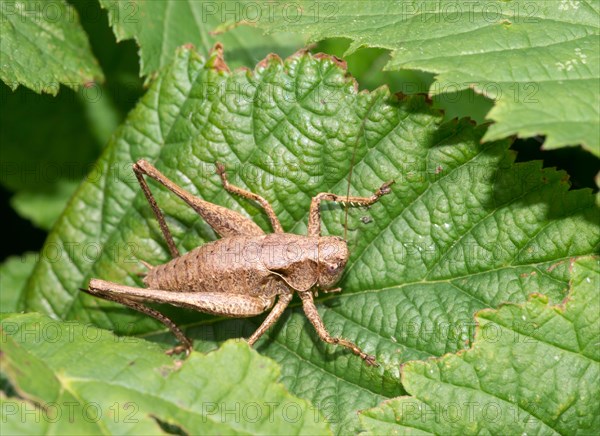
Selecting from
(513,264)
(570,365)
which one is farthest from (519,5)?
(570,365)

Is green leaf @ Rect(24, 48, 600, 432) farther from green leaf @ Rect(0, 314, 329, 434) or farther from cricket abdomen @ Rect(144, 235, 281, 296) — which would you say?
green leaf @ Rect(0, 314, 329, 434)

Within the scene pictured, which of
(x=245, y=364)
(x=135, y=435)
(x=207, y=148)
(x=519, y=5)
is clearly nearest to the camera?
(x=135, y=435)

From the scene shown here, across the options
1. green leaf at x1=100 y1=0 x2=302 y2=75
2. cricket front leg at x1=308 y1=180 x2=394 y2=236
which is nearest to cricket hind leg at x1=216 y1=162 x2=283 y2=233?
cricket front leg at x1=308 y1=180 x2=394 y2=236

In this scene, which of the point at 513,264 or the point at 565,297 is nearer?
the point at 565,297

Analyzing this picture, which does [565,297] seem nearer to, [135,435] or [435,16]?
[435,16]

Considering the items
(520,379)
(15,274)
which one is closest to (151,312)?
(15,274)

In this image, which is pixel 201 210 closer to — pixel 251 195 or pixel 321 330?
pixel 251 195

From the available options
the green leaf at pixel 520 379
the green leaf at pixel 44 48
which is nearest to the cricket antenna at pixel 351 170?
the green leaf at pixel 520 379

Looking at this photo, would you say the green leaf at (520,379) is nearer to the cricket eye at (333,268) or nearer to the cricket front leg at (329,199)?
the cricket eye at (333,268)
